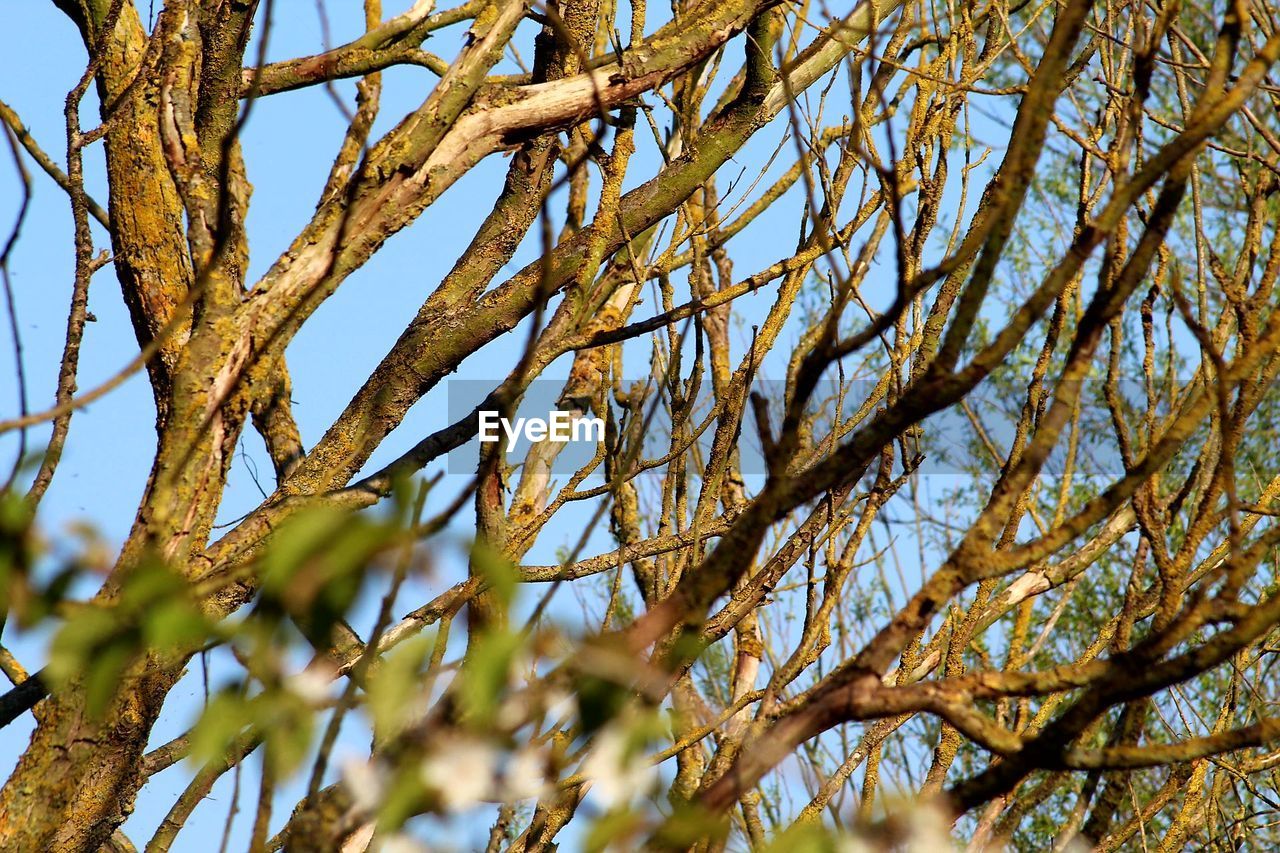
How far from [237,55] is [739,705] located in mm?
1548

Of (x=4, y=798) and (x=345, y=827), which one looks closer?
(x=345, y=827)

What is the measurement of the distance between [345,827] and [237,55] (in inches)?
75.4

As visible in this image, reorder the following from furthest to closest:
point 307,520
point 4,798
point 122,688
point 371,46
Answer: point 371,46 → point 4,798 → point 122,688 → point 307,520

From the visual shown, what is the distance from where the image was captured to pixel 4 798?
1661 millimetres

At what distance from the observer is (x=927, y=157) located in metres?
2.42

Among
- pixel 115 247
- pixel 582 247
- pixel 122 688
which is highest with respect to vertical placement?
pixel 582 247

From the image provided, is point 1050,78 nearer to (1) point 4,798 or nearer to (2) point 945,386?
(2) point 945,386

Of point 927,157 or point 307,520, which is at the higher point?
point 927,157

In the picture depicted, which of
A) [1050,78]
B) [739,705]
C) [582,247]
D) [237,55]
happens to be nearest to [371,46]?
[237,55]

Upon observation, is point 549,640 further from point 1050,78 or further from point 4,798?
point 4,798

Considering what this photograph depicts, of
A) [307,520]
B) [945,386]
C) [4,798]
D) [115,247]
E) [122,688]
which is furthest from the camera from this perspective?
[115,247]

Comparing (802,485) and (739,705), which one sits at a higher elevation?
(739,705)

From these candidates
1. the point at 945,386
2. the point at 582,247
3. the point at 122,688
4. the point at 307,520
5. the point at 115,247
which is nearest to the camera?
the point at 307,520

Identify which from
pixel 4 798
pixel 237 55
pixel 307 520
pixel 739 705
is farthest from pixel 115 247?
pixel 307 520
